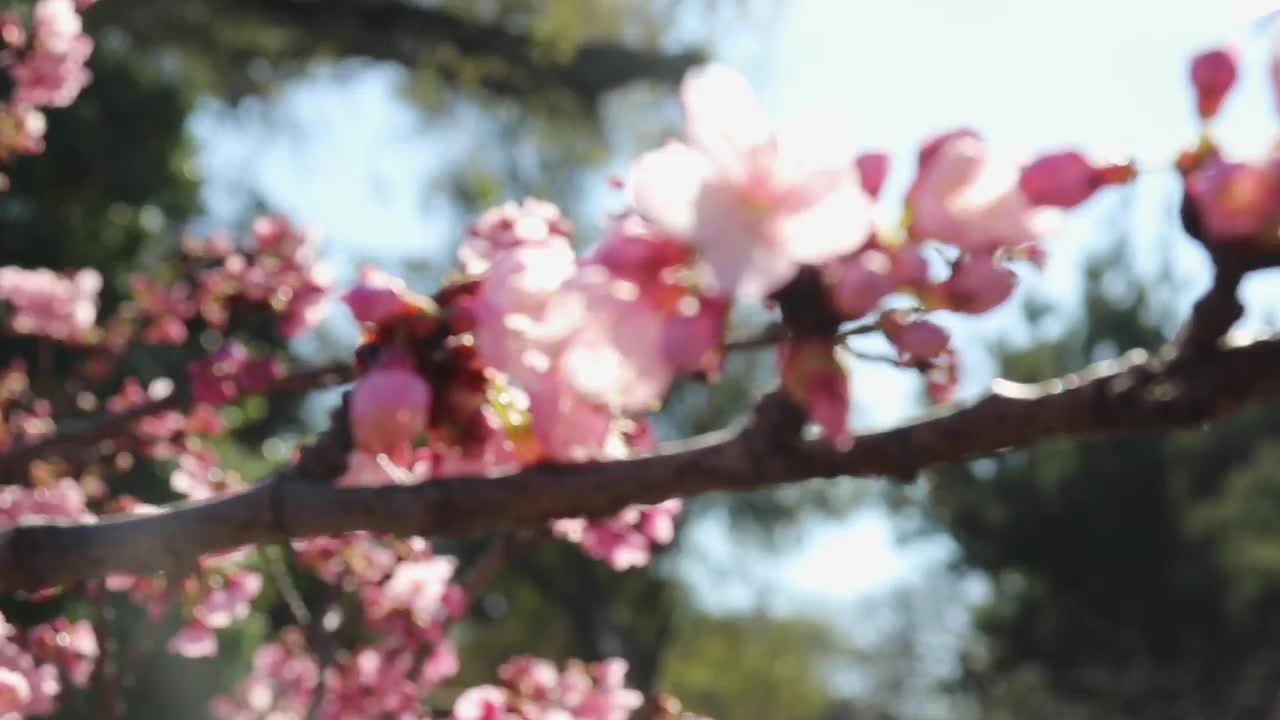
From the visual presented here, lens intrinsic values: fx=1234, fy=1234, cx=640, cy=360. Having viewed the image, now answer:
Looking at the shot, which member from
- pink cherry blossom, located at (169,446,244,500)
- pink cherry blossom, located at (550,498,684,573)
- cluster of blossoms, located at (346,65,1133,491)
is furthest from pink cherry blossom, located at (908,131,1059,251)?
pink cherry blossom, located at (169,446,244,500)

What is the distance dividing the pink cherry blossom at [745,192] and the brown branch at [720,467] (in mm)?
80

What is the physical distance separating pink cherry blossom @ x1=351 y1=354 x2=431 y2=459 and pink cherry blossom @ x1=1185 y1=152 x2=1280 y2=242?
0.41 m

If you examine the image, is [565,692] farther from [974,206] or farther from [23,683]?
[974,206]

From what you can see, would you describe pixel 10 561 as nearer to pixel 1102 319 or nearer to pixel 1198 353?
pixel 1198 353

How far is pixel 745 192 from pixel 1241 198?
214 mm

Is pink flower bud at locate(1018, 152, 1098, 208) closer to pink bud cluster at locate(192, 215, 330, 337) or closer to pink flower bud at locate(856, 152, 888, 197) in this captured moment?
pink flower bud at locate(856, 152, 888, 197)

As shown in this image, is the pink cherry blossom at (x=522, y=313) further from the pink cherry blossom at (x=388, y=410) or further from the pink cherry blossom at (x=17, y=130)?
the pink cherry blossom at (x=17, y=130)

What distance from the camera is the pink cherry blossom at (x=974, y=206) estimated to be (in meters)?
0.59

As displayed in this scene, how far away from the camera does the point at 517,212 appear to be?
1190 millimetres

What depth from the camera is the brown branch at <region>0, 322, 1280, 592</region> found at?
544 millimetres

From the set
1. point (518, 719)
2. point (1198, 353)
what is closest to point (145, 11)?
point (518, 719)

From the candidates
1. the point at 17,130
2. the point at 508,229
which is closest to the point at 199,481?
the point at 17,130

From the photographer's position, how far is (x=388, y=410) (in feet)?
2.22

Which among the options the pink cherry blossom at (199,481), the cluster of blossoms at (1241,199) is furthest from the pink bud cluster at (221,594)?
the cluster of blossoms at (1241,199)
